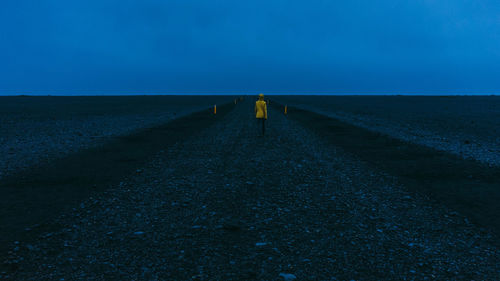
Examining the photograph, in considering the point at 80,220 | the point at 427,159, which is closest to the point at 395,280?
the point at 80,220

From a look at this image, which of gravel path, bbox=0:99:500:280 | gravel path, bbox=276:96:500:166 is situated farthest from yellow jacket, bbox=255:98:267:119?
gravel path, bbox=0:99:500:280

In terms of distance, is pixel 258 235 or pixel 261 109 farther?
pixel 261 109

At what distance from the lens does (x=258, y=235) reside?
5602mm

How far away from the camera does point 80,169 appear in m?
11.0

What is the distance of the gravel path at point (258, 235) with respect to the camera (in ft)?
14.7

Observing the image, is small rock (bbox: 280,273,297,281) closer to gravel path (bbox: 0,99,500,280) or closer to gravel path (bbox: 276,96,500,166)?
gravel path (bbox: 0,99,500,280)

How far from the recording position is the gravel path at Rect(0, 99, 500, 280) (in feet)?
14.7

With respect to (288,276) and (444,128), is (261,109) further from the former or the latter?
(444,128)

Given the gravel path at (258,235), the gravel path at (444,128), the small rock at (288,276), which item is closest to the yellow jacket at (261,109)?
the gravel path at (444,128)

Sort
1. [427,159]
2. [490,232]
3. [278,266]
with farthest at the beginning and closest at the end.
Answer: [427,159] → [490,232] → [278,266]

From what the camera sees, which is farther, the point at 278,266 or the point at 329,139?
the point at 329,139

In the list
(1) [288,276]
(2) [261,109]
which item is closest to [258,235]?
(1) [288,276]

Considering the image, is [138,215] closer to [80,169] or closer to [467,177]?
[80,169]

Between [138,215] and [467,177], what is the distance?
9721 mm
